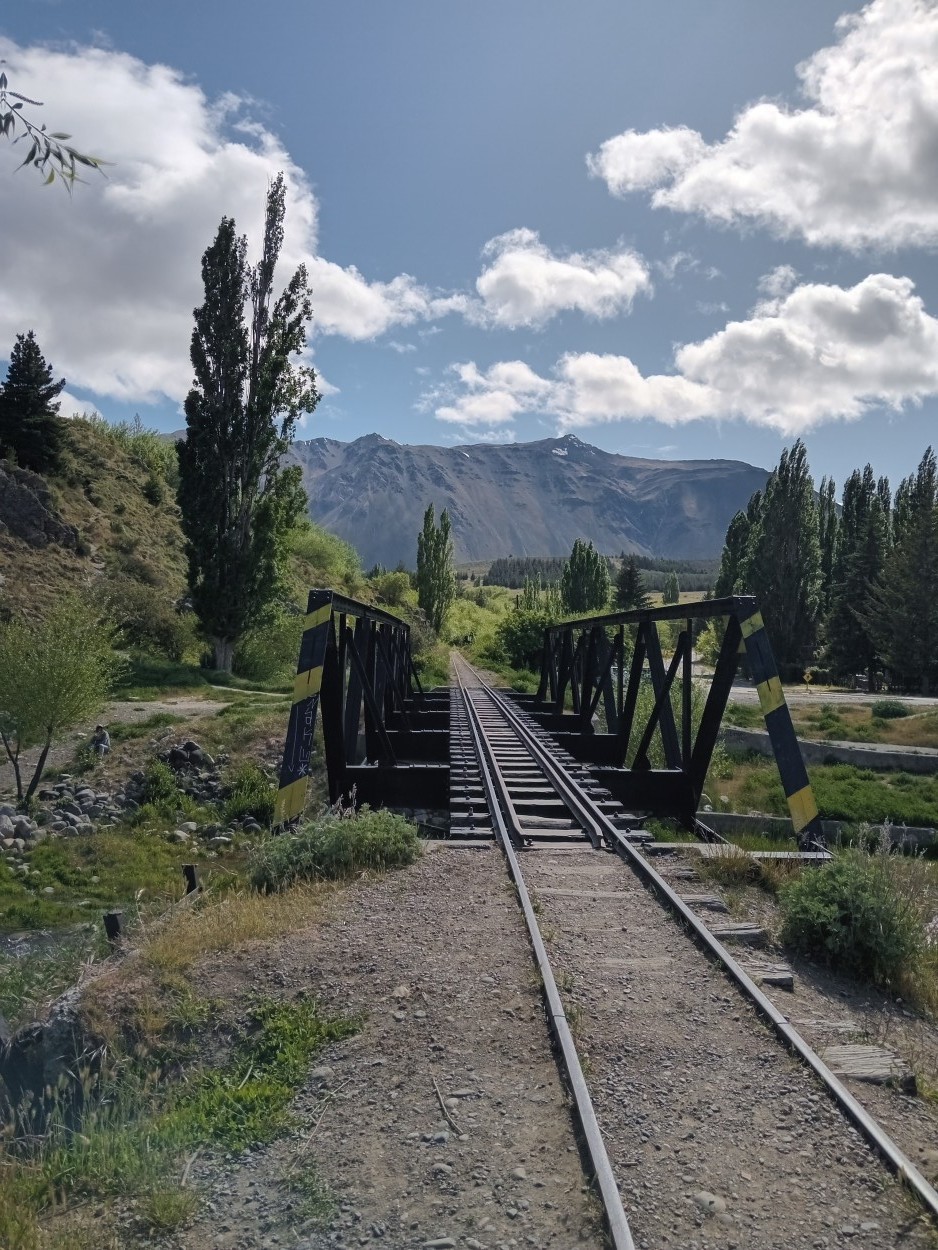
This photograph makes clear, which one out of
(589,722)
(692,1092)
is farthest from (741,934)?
(589,722)

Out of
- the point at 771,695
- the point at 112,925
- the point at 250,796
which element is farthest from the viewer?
the point at 250,796

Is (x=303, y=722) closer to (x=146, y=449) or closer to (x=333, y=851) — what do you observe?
(x=333, y=851)

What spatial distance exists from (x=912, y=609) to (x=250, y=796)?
146ft

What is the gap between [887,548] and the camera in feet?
198

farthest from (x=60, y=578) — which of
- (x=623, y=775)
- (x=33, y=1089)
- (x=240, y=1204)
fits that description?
(x=240, y=1204)

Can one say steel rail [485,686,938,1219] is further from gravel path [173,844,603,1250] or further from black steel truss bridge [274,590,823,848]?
black steel truss bridge [274,590,823,848]

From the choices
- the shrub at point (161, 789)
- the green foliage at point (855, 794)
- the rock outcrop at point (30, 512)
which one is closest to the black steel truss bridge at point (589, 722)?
the green foliage at point (855, 794)

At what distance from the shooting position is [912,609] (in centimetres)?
4816

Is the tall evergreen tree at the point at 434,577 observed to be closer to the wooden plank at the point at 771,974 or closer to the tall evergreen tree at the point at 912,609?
the tall evergreen tree at the point at 912,609

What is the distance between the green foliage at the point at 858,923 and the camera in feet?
17.1

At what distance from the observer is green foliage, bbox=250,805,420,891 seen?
6.61 metres

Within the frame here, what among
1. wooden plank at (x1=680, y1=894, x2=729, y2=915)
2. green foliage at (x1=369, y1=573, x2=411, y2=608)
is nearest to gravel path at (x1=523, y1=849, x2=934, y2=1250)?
wooden plank at (x1=680, y1=894, x2=729, y2=915)

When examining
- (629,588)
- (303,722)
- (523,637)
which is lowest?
(303,722)

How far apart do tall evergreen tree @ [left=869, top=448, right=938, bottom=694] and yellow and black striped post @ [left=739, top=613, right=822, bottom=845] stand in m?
46.0
